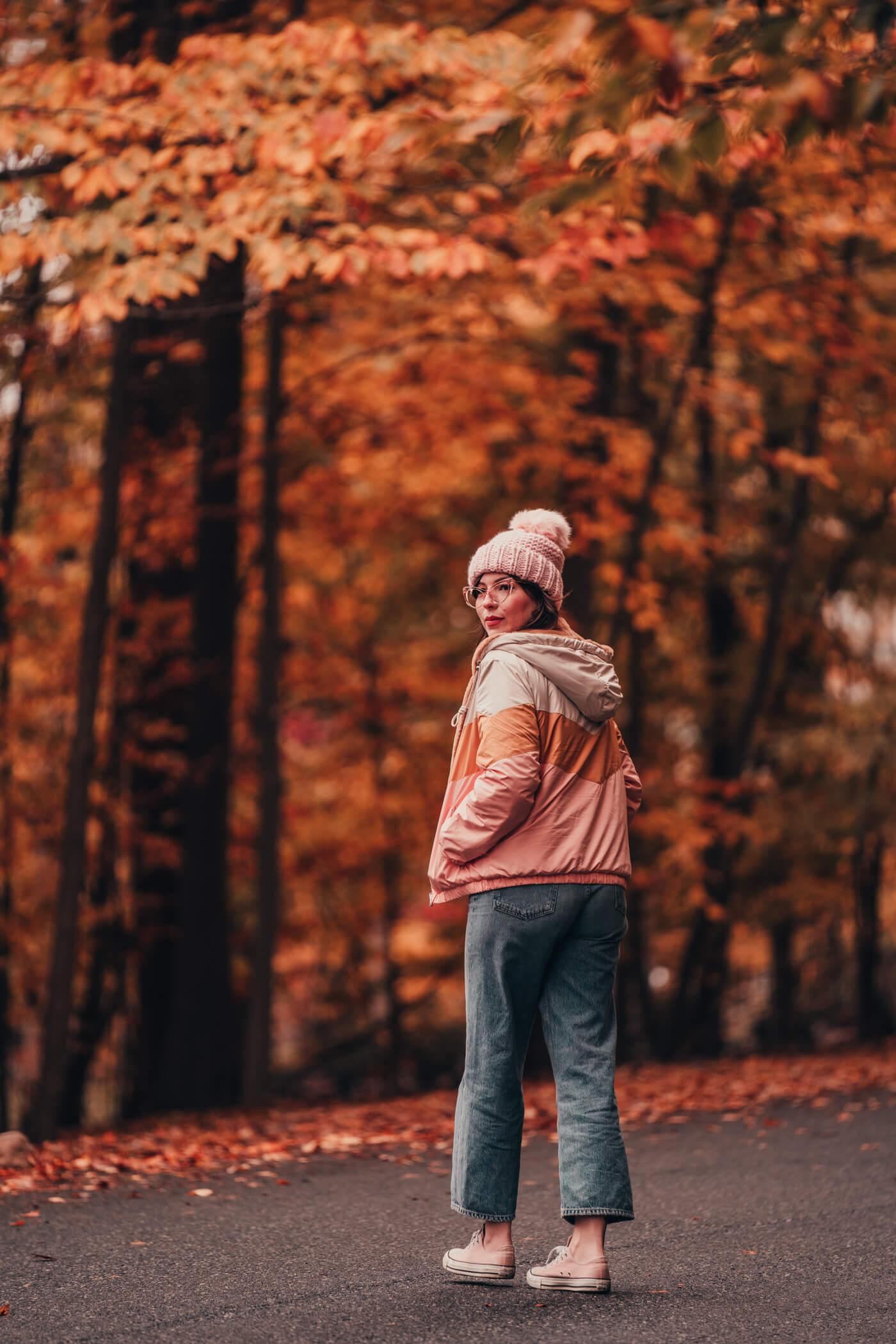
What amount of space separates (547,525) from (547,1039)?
184cm

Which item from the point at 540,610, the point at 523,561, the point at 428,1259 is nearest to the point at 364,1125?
the point at 428,1259

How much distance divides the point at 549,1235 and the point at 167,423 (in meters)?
8.88

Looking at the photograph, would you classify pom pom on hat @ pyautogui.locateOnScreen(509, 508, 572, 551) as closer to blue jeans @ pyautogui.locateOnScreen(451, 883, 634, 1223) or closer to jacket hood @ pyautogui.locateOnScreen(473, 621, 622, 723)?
jacket hood @ pyautogui.locateOnScreen(473, 621, 622, 723)

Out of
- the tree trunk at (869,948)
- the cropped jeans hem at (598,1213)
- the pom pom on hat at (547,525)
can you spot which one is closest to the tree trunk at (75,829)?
the pom pom on hat at (547,525)

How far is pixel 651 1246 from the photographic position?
4.44m

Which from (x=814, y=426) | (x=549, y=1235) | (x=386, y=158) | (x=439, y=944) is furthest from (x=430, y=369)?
(x=549, y=1235)

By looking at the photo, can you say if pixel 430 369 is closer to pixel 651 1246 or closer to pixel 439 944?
pixel 439 944

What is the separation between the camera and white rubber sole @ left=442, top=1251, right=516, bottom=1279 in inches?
150

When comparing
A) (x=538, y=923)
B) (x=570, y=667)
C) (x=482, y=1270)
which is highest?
(x=570, y=667)

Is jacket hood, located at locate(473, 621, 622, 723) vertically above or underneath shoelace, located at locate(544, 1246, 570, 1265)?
above

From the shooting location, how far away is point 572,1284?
372cm

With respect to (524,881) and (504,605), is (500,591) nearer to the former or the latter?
(504,605)

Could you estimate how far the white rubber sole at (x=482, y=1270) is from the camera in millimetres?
3807

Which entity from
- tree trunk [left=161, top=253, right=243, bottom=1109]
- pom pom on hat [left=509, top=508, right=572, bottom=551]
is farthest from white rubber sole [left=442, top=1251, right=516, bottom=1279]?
tree trunk [left=161, top=253, right=243, bottom=1109]
